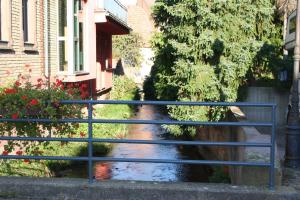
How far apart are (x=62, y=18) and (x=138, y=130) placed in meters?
11.3

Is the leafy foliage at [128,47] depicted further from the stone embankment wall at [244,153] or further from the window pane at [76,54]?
A: the window pane at [76,54]

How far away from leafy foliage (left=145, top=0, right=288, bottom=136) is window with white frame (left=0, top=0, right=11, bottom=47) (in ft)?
21.7

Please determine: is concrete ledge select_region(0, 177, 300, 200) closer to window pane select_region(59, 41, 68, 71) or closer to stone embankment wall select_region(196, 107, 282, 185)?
stone embankment wall select_region(196, 107, 282, 185)

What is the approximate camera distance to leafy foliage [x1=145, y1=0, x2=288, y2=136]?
16.1 metres

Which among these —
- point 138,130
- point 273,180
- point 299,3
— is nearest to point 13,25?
point 299,3

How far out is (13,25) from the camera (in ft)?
37.6

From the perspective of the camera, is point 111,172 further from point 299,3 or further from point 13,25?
point 299,3

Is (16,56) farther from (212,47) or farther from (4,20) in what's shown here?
(212,47)

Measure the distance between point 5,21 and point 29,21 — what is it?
195 centimetres

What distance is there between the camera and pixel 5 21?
11086 millimetres

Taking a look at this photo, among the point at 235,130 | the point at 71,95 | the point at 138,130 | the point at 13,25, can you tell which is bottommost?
the point at 138,130

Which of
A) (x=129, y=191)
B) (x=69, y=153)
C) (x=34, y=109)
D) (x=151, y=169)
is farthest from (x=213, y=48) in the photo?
(x=129, y=191)

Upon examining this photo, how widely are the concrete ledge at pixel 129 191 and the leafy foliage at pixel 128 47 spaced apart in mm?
37507

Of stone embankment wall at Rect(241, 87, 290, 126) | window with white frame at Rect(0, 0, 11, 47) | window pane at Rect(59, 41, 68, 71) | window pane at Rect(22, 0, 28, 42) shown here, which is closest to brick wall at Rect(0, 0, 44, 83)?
window with white frame at Rect(0, 0, 11, 47)
